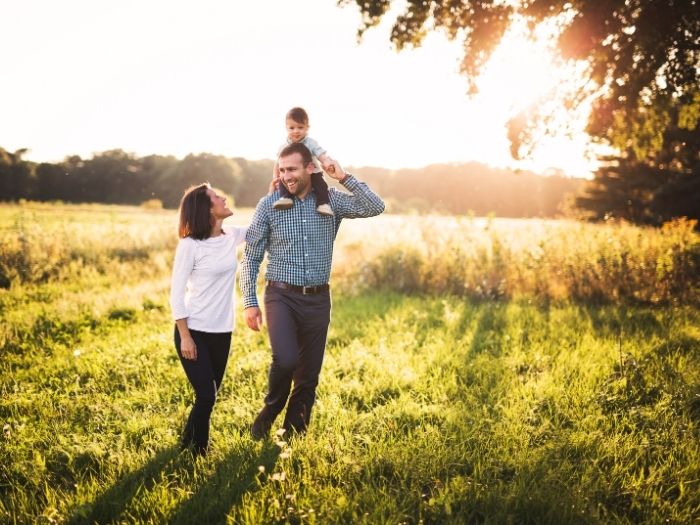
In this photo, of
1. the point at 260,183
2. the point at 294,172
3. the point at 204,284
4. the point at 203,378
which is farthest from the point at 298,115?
the point at 260,183

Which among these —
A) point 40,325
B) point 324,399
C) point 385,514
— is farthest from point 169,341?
point 385,514

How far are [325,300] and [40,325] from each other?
5.81 m

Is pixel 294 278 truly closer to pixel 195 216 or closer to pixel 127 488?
pixel 195 216

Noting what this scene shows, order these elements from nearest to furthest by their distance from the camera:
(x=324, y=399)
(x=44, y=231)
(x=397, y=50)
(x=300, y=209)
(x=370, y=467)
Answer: (x=370, y=467) < (x=300, y=209) < (x=324, y=399) < (x=397, y=50) < (x=44, y=231)

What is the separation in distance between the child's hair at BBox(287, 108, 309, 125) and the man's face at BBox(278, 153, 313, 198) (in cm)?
127

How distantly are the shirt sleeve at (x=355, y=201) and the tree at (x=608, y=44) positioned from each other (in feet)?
14.7

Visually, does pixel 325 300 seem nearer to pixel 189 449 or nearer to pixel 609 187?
pixel 189 449

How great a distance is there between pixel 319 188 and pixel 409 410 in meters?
2.09

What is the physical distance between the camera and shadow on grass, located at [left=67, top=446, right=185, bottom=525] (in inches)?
107

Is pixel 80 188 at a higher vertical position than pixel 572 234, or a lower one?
higher

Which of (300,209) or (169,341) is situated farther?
(169,341)

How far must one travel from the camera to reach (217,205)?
3387mm

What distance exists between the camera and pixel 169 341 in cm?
616

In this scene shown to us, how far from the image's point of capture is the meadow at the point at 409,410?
9.12 feet
